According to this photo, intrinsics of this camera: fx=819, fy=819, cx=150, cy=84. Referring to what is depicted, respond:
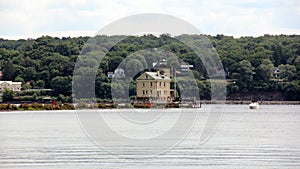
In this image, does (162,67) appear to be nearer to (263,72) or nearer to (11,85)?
(11,85)

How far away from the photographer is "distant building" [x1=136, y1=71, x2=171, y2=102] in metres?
99.1

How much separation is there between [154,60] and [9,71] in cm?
2380

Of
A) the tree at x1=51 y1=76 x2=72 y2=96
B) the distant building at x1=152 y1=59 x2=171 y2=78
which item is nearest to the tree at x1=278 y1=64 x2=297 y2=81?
the distant building at x1=152 y1=59 x2=171 y2=78

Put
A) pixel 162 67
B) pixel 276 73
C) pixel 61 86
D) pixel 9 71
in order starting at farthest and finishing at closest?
pixel 276 73 → pixel 9 71 → pixel 162 67 → pixel 61 86

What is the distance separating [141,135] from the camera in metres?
38.7

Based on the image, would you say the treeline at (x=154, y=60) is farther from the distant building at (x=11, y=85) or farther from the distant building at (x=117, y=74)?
the distant building at (x=11, y=85)

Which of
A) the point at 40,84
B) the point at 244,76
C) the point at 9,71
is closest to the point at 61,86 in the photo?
the point at 40,84

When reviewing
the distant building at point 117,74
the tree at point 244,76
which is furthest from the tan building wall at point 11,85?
the tree at point 244,76

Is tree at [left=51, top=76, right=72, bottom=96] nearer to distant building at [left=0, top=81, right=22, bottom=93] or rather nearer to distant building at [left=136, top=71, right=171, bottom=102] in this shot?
distant building at [left=0, top=81, right=22, bottom=93]

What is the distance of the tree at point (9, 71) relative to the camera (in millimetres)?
126000

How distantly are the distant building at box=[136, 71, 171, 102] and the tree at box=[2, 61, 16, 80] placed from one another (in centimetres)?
3123

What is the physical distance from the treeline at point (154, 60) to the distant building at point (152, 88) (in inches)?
196

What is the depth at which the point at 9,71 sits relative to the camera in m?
127

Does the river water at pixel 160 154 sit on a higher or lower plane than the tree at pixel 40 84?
lower
